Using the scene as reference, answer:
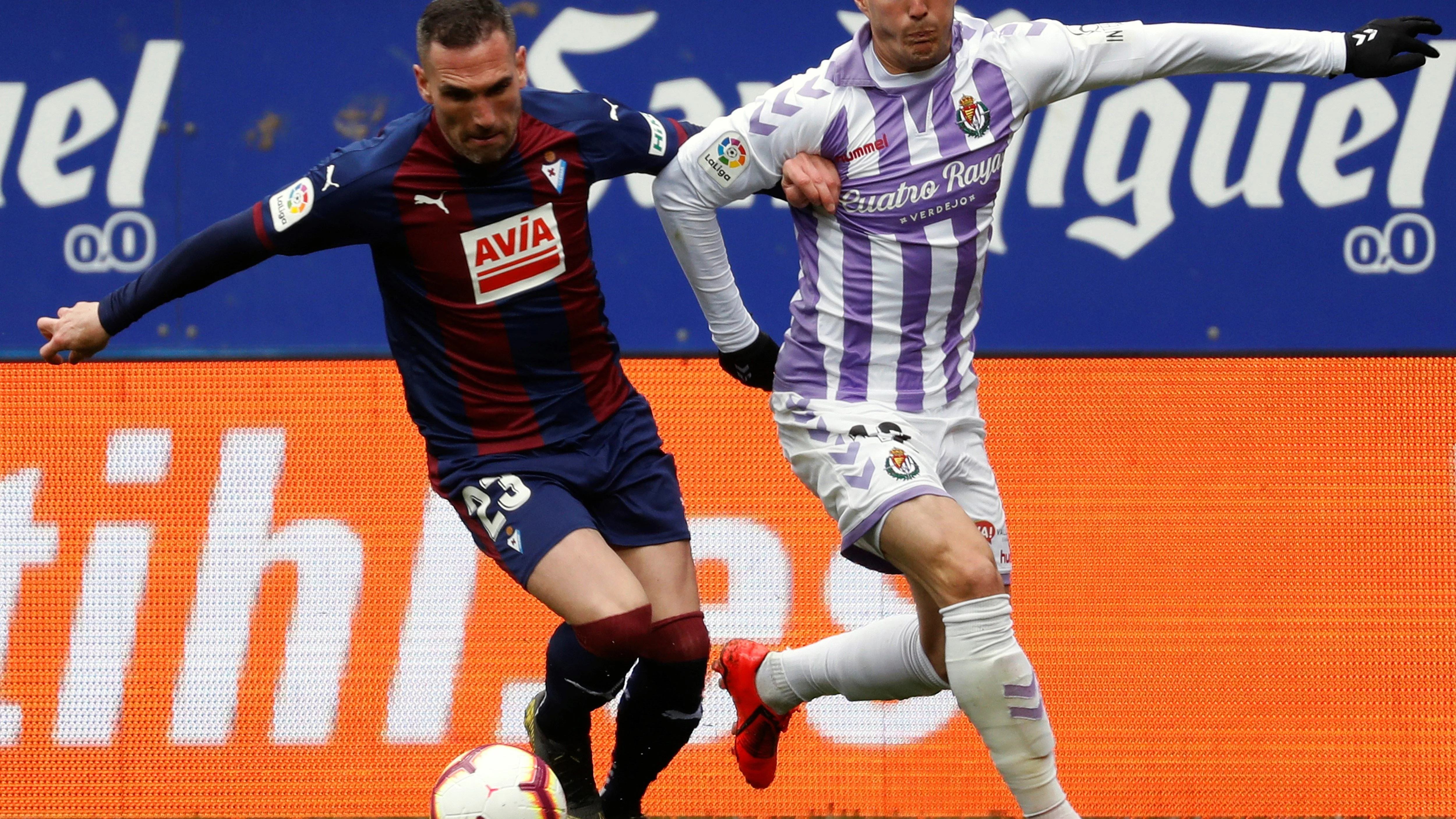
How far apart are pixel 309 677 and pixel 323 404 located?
0.81 m

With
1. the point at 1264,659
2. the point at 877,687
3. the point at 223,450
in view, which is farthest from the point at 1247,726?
the point at 223,450

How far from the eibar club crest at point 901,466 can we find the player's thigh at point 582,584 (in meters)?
0.71

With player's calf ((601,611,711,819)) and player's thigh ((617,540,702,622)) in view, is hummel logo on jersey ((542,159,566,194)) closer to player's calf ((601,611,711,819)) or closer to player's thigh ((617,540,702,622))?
player's thigh ((617,540,702,622))

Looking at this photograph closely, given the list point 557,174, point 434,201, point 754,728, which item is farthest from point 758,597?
point 434,201

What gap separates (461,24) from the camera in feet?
12.6

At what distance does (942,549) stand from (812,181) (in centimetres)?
94

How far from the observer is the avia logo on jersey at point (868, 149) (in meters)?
3.95

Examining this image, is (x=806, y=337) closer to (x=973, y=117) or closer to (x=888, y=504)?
(x=888, y=504)

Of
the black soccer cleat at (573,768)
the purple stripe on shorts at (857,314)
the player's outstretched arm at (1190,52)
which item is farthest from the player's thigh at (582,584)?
the player's outstretched arm at (1190,52)

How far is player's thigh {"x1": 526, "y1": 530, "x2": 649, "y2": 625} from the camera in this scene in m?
3.92

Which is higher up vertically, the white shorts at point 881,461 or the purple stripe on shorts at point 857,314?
the purple stripe on shorts at point 857,314

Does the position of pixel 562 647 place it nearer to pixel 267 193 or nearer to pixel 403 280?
pixel 403 280

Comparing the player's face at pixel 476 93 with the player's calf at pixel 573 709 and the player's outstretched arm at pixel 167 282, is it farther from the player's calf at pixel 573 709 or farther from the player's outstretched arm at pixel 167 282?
the player's calf at pixel 573 709

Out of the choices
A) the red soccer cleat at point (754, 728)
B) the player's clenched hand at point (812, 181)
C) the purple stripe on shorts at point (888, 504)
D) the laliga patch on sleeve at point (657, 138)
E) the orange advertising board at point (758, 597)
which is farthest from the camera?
the orange advertising board at point (758, 597)
